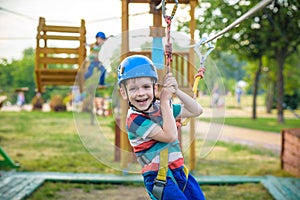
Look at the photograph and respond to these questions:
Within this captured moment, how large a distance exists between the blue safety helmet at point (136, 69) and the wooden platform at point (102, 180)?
439 centimetres

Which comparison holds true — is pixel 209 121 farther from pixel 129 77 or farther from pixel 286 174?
pixel 286 174

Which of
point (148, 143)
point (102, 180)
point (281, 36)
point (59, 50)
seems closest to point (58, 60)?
point (59, 50)

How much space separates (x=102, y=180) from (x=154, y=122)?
203 inches

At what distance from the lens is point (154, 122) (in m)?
2.93

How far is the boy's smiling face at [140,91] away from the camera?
283cm

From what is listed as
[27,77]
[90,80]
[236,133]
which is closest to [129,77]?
[90,80]

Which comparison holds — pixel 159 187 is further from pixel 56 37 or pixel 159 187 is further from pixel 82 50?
pixel 56 37

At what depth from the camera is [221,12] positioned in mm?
14984

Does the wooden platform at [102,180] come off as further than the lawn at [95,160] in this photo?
No

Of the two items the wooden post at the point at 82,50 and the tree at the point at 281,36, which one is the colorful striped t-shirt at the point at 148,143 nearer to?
the wooden post at the point at 82,50

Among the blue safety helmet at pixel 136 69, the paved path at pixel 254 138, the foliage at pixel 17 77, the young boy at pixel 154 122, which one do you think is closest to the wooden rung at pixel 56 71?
the paved path at pixel 254 138

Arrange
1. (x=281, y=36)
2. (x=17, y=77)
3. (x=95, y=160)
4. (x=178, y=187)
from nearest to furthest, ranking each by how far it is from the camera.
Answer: (x=178, y=187) → (x=95, y=160) → (x=281, y=36) → (x=17, y=77)

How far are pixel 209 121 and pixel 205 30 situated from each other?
1104 cm

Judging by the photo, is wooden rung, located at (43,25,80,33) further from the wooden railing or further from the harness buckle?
the harness buckle
